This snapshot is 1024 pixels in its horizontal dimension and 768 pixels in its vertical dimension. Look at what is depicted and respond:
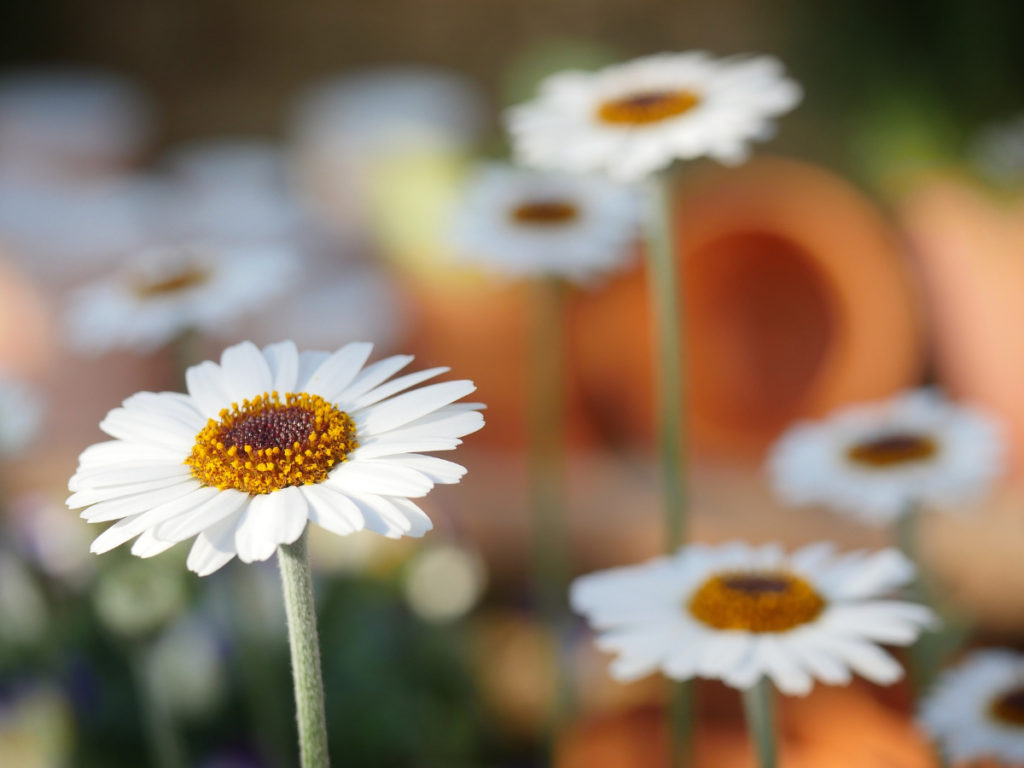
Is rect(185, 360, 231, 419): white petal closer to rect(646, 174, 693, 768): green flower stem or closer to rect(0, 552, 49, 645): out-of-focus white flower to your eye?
rect(646, 174, 693, 768): green flower stem

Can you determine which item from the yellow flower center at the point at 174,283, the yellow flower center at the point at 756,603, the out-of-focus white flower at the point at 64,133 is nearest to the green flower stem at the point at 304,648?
the yellow flower center at the point at 756,603

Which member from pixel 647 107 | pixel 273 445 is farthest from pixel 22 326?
pixel 273 445

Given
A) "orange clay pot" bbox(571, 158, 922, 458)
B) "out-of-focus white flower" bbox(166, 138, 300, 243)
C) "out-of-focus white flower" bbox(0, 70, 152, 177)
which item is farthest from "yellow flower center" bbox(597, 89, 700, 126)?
"out-of-focus white flower" bbox(0, 70, 152, 177)

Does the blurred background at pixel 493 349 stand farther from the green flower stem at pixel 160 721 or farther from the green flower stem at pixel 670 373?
the green flower stem at pixel 670 373

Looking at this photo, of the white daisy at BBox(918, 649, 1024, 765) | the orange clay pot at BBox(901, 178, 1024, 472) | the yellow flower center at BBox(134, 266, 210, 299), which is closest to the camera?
the white daisy at BBox(918, 649, 1024, 765)

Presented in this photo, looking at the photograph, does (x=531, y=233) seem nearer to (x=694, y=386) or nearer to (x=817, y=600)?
(x=817, y=600)

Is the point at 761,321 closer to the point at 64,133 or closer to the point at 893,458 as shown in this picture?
the point at 893,458
